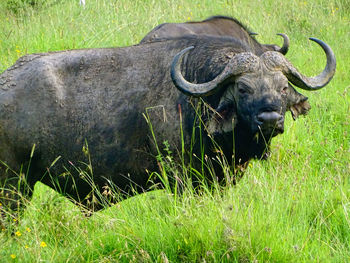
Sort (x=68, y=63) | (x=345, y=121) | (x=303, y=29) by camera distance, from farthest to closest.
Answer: (x=303, y=29) < (x=345, y=121) < (x=68, y=63)

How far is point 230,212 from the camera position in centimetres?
396

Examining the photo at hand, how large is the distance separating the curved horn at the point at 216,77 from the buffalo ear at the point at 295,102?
495 millimetres

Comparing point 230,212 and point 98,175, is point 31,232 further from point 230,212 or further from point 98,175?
point 230,212

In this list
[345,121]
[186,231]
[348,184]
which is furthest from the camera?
[345,121]

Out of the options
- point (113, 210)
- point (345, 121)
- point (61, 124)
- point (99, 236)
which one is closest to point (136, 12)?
point (345, 121)

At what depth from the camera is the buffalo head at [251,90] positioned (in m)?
4.67

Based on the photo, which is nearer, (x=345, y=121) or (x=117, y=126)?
(x=117, y=126)

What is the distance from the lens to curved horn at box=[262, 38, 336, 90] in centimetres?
496

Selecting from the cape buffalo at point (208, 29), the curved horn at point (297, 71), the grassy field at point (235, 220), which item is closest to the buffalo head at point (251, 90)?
the curved horn at point (297, 71)

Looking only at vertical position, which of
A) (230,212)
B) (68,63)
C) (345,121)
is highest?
(68,63)

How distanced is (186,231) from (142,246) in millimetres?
306

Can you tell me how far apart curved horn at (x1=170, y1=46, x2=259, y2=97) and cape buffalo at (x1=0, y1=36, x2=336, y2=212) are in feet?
0.13

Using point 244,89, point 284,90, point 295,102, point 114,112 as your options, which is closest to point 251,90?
point 244,89

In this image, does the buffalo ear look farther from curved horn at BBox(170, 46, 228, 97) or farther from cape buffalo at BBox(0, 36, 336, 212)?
curved horn at BBox(170, 46, 228, 97)
